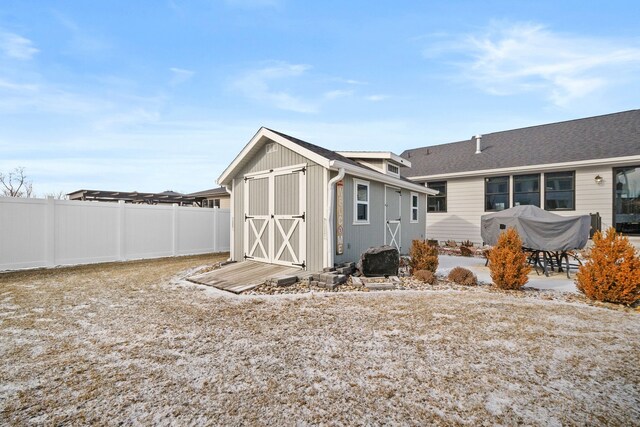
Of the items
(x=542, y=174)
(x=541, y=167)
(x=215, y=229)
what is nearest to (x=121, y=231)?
(x=215, y=229)

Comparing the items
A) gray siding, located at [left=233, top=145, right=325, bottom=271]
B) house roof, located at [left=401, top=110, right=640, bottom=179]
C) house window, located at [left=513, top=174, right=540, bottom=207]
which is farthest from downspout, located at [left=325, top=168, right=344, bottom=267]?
house window, located at [left=513, top=174, right=540, bottom=207]

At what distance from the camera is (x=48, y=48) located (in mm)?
8836

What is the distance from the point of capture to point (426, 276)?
700 centimetres

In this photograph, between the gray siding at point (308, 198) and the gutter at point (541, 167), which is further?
the gutter at point (541, 167)

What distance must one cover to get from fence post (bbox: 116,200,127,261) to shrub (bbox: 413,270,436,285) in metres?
10.1

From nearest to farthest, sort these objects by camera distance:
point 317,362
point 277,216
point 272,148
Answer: point 317,362
point 277,216
point 272,148

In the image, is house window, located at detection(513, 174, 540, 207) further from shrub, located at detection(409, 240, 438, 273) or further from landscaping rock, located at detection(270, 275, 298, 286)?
landscaping rock, located at detection(270, 275, 298, 286)

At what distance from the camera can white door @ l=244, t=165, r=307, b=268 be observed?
7.89 metres

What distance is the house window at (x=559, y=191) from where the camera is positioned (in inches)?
464

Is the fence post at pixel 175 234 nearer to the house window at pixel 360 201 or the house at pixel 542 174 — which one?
the house window at pixel 360 201

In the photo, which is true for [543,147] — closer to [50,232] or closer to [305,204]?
[305,204]

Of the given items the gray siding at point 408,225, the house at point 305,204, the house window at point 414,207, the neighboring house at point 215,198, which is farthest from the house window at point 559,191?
the neighboring house at point 215,198

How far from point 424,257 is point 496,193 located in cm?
846

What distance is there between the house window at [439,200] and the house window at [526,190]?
3.07m
